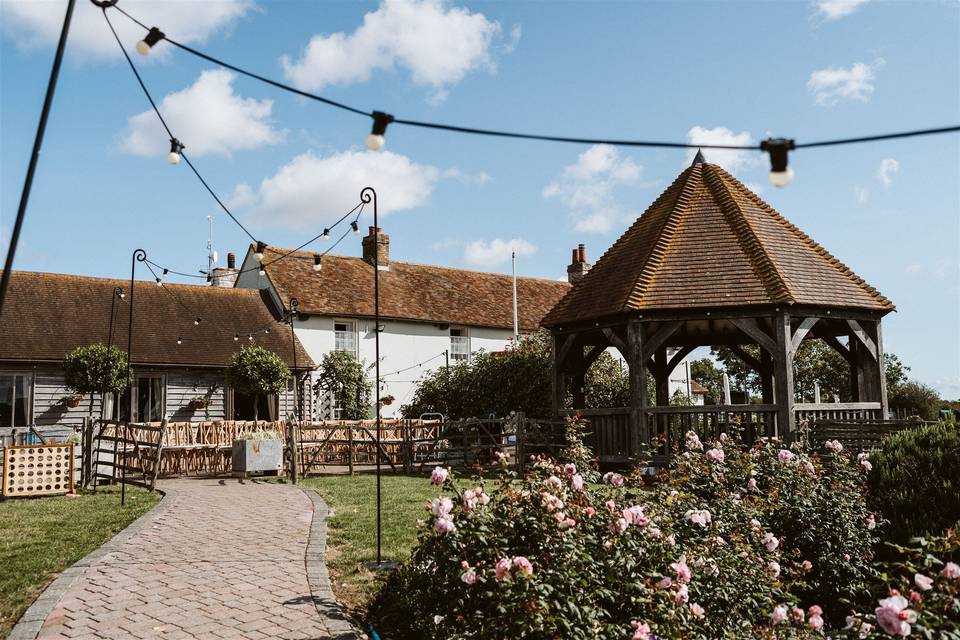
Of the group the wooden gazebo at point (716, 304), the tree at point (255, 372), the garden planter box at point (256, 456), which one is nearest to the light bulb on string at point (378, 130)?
the wooden gazebo at point (716, 304)

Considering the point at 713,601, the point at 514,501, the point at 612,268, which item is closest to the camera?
the point at 713,601

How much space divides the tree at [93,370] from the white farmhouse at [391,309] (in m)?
7.92

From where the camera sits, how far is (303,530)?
10.0 meters

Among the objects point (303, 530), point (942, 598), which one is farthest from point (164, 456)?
point (942, 598)

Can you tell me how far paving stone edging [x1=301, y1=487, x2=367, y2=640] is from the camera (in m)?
5.86

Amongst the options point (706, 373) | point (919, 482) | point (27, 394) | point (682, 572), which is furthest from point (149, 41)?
point (706, 373)

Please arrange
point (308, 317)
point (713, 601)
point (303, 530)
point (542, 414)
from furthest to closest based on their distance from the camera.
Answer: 1. point (308, 317)
2. point (542, 414)
3. point (303, 530)
4. point (713, 601)

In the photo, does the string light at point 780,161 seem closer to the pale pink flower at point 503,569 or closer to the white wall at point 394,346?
the pale pink flower at point 503,569

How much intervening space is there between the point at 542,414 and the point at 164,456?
31.3 ft

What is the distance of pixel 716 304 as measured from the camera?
1409 cm

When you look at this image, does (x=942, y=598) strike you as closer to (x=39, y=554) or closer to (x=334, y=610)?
(x=334, y=610)

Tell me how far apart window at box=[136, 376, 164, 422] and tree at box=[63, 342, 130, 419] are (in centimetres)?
348

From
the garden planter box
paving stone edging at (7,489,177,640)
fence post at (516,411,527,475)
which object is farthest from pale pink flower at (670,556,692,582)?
the garden planter box

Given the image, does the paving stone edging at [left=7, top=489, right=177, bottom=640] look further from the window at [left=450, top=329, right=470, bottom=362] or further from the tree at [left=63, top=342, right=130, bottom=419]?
the window at [left=450, top=329, right=470, bottom=362]
